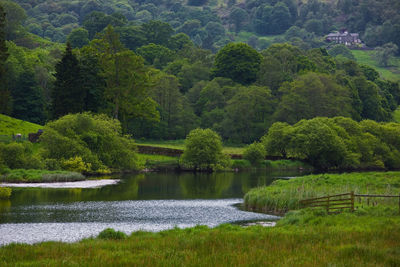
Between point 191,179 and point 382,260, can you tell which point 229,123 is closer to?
point 191,179

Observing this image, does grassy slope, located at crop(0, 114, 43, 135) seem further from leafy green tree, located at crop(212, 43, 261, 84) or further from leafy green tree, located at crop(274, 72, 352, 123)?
leafy green tree, located at crop(212, 43, 261, 84)

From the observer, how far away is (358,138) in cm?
11031

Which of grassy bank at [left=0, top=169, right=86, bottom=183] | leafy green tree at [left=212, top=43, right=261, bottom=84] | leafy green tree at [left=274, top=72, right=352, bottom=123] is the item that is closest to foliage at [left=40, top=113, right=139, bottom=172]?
grassy bank at [left=0, top=169, right=86, bottom=183]

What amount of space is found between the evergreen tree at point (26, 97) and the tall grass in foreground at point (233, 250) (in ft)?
276

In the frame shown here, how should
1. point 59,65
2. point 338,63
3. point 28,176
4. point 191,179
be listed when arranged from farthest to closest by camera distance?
point 338,63
point 59,65
point 191,179
point 28,176

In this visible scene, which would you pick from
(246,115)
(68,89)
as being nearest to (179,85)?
(246,115)

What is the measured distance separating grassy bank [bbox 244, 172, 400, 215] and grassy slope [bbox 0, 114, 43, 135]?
50.2 metres

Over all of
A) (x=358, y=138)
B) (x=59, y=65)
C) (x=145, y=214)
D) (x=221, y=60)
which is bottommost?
(x=145, y=214)

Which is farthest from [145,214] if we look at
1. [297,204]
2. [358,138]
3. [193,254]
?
[358,138]

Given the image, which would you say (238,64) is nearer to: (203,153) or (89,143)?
(203,153)

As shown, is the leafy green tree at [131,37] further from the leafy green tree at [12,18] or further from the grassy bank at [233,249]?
the grassy bank at [233,249]

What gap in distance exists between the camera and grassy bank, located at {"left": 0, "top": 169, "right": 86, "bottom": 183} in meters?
65.6

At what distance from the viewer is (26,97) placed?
10825 cm

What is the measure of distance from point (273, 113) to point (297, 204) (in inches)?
3211
